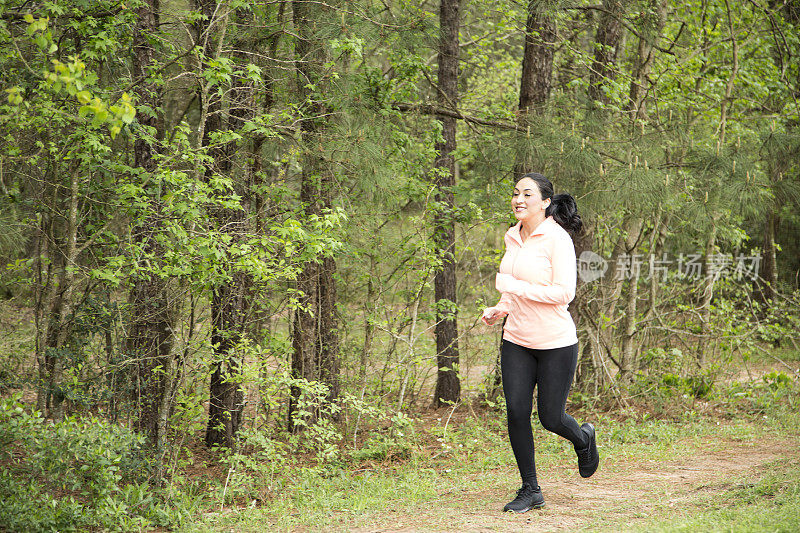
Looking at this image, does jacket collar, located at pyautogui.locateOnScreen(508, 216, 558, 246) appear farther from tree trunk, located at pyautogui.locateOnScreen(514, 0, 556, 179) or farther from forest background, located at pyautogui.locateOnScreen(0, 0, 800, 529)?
tree trunk, located at pyautogui.locateOnScreen(514, 0, 556, 179)

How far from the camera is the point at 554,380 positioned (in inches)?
167

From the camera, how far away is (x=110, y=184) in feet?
18.7

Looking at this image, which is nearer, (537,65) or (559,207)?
(559,207)

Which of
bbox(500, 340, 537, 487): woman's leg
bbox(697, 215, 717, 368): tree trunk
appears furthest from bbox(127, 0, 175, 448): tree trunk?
bbox(697, 215, 717, 368): tree trunk

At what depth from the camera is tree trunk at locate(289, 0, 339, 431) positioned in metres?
6.73

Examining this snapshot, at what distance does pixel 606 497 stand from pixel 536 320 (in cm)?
163

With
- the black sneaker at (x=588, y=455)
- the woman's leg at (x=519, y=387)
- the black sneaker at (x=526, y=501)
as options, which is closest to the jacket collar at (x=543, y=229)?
the woman's leg at (x=519, y=387)

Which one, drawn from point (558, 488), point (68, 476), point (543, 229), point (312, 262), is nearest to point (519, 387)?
point (543, 229)

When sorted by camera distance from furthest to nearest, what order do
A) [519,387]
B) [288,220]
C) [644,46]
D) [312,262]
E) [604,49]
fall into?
[644,46] < [604,49] < [312,262] < [288,220] < [519,387]

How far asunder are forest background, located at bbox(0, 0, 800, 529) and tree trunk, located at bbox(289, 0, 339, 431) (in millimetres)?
36

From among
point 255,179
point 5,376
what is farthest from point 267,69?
point 5,376

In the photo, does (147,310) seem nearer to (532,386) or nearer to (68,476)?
(68,476)

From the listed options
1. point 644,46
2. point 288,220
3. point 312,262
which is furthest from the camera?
point 644,46

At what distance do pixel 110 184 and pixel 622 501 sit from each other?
452 centimetres
